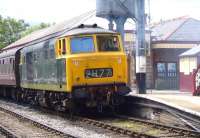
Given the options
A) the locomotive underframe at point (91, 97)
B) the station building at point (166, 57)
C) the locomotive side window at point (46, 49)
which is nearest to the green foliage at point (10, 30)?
the station building at point (166, 57)

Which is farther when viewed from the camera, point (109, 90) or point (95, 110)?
point (95, 110)

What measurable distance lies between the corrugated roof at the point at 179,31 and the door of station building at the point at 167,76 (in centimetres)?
183

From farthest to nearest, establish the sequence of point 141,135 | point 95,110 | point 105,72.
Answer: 1. point 95,110
2. point 105,72
3. point 141,135

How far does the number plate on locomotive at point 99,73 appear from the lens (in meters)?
17.7

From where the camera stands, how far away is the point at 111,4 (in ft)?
86.3

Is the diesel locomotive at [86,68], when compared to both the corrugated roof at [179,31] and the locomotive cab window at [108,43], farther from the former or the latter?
the corrugated roof at [179,31]

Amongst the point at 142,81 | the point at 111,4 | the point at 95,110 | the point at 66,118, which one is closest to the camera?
the point at 66,118

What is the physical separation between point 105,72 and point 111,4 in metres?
9.06

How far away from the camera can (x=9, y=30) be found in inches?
3322

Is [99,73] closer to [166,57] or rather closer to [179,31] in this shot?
[166,57]

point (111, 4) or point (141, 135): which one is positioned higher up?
point (111, 4)

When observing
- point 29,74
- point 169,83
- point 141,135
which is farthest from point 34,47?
point 169,83

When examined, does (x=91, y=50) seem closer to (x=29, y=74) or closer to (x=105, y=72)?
(x=105, y=72)

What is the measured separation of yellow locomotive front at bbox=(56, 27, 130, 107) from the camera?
57.5 feet
